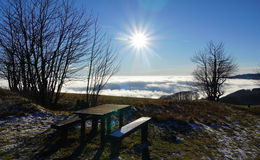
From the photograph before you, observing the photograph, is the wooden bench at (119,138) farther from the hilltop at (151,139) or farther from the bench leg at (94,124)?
the bench leg at (94,124)

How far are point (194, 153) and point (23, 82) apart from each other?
9.31 metres

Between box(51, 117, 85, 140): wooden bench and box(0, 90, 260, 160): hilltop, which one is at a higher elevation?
Result: box(51, 117, 85, 140): wooden bench

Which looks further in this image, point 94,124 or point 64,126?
point 94,124

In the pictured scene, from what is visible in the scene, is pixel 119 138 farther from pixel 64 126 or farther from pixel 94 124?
pixel 94 124

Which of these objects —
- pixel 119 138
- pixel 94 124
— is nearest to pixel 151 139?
pixel 94 124

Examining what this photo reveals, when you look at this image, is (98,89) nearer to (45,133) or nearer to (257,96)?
A: (45,133)

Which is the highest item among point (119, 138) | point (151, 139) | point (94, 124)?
point (119, 138)

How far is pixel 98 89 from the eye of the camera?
910 centimetres

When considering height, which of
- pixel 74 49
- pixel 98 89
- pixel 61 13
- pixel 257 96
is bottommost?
pixel 257 96

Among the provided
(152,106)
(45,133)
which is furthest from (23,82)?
(152,106)

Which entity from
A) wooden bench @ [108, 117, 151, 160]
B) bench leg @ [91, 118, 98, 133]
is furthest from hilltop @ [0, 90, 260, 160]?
bench leg @ [91, 118, 98, 133]

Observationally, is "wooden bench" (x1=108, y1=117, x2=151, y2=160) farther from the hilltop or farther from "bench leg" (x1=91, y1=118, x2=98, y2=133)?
"bench leg" (x1=91, y1=118, x2=98, y2=133)

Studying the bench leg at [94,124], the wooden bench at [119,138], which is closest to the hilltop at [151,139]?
the wooden bench at [119,138]

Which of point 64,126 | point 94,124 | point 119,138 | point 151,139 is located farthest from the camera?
point 151,139
